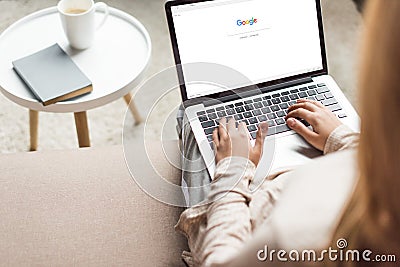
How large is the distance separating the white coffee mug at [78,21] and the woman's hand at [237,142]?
489 millimetres

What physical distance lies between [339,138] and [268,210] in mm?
214

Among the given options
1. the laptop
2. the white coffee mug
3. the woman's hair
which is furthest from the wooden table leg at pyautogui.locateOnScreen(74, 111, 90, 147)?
the woman's hair

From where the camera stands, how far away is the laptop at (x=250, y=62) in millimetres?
1208

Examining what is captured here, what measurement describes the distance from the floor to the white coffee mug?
318mm

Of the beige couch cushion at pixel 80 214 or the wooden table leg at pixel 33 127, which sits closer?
the beige couch cushion at pixel 80 214

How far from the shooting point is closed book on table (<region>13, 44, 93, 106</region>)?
139 cm

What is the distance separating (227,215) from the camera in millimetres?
940

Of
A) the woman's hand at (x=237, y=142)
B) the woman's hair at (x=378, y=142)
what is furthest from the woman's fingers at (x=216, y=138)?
the woman's hair at (x=378, y=142)

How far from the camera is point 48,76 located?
1.44m

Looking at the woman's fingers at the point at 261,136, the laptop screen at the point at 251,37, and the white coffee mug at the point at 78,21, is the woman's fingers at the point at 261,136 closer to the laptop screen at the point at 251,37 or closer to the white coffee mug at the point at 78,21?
the laptop screen at the point at 251,37

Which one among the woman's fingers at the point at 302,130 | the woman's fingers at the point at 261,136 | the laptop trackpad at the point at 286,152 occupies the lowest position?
the laptop trackpad at the point at 286,152

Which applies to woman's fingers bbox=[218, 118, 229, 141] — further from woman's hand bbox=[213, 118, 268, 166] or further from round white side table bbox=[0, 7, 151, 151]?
round white side table bbox=[0, 7, 151, 151]

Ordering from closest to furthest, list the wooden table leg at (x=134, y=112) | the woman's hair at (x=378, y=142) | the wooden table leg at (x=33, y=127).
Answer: the woman's hair at (x=378, y=142) < the wooden table leg at (x=33, y=127) < the wooden table leg at (x=134, y=112)

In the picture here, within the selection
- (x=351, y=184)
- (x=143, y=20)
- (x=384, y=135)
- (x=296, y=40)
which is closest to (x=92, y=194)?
(x=296, y=40)
